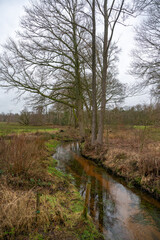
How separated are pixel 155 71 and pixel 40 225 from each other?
12.4 meters

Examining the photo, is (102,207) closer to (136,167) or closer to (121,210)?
(121,210)

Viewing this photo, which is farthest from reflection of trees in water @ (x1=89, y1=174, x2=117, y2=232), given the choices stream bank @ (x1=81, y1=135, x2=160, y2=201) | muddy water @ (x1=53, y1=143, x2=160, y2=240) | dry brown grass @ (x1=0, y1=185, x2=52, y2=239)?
dry brown grass @ (x1=0, y1=185, x2=52, y2=239)

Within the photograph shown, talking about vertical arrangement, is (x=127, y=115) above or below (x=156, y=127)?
above

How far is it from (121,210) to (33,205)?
2.60 meters

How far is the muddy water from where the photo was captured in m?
3.39

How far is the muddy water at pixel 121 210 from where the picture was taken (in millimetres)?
3386

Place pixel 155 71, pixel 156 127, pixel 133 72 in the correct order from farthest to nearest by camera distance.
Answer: pixel 133 72 → pixel 155 71 → pixel 156 127

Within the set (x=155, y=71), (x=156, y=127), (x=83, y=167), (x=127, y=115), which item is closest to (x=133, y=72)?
(x=155, y=71)

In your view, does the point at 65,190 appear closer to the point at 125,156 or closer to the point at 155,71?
the point at 125,156

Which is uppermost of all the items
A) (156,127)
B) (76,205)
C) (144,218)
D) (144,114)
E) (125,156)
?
(144,114)

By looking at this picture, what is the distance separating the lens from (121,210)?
14.2 ft

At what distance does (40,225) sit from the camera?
2809 mm

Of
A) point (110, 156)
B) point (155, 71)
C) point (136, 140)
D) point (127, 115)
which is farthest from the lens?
point (155, 71)

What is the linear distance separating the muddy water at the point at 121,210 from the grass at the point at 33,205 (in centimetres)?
52
